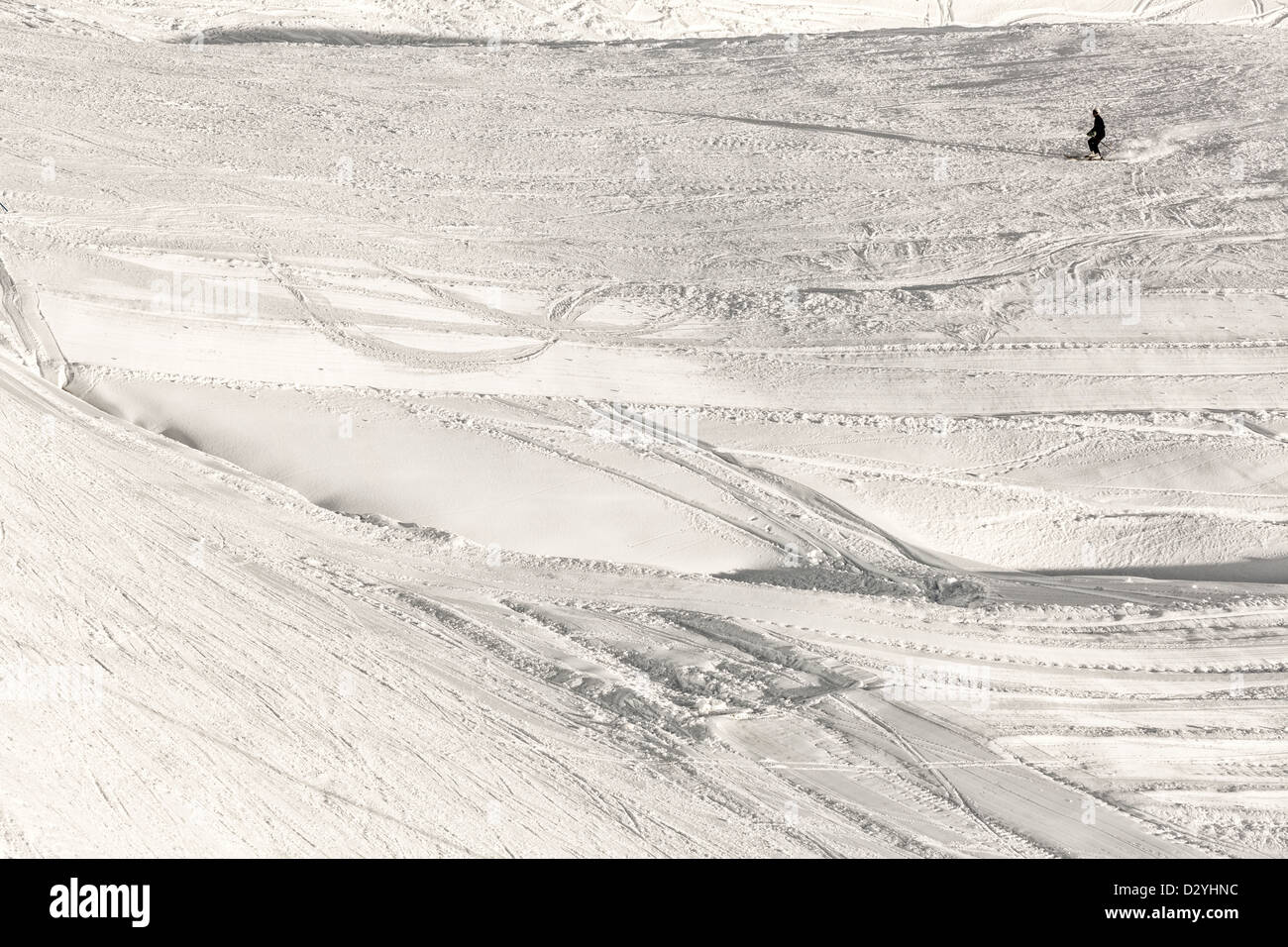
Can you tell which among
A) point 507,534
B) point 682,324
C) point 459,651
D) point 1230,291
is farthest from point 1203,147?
point 459,651

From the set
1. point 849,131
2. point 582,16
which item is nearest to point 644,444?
point 849,131

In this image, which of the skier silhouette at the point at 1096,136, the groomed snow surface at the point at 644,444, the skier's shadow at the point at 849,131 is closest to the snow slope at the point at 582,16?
the groomed snow surface at the point at 644,444

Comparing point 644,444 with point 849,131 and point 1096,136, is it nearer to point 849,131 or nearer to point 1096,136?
point 849,131

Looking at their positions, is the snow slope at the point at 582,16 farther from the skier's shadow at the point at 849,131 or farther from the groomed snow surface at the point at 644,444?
the skier's shadow at the point at 849,131

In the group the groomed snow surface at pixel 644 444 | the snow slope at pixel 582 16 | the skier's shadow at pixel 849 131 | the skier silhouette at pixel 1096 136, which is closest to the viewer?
the groomed snow surface at pixel 644 444

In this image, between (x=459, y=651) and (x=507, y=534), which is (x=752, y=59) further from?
(x=459, y=651)

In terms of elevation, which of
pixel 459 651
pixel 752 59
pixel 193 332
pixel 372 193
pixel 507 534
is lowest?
pixel 459 651

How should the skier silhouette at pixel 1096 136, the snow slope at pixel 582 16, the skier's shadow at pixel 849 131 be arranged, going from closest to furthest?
the skier silhouette at pixel 1096 136, the skier's shadow at pixel 849 131, the snow slope at pixel 582 16

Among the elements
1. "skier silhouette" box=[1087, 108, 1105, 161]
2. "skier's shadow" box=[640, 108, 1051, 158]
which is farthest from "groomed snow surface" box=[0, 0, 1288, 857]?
"skier silhouette" box=[1087, 108, 1105, 161]
